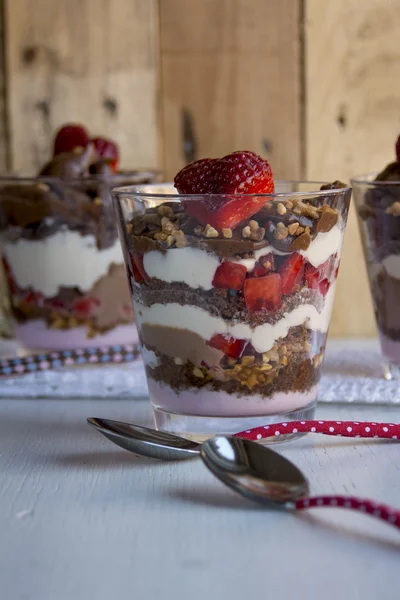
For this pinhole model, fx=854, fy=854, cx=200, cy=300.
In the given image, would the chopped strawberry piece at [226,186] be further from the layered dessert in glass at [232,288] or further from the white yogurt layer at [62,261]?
the white yogurt layer at [62,261]

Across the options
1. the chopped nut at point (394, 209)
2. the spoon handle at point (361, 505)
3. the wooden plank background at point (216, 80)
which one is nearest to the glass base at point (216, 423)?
the spoon handle at point (361, 505)

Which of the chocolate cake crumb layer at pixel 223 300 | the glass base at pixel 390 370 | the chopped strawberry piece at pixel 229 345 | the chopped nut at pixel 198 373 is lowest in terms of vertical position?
the glass base at pixel 390 370

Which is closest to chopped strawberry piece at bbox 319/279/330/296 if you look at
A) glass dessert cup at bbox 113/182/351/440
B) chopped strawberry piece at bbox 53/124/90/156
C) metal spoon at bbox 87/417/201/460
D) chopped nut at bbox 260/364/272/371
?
glass dessert cup at bbox 113/182/351/440

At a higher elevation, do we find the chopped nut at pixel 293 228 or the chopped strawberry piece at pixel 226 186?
the chopped strawberry piece at pixel 226 186

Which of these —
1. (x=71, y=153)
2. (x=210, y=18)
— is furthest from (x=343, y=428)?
(x=210, y=18)

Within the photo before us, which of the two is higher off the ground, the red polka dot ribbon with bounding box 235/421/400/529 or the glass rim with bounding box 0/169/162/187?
the glass rim with bounding box 0/169/162/187

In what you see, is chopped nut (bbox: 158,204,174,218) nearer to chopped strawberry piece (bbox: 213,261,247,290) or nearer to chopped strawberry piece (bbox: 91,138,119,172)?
chopped strawberry piece (bbox: 213,261,247,290)

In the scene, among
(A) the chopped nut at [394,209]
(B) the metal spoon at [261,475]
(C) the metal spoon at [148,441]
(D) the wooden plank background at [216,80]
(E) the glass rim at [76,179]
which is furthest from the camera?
(D) the wooden plank background at [216,80]
